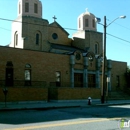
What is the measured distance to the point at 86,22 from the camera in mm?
49219

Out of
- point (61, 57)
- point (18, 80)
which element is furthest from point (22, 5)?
point (18, 80)

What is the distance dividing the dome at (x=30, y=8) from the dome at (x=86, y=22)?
10347mm

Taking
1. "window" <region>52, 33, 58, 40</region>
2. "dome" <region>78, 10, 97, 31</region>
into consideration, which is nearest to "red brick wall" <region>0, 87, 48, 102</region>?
"window" <region>52, 33, 58, 40</region>

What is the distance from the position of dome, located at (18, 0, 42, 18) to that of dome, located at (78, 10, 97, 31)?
33.9 ft

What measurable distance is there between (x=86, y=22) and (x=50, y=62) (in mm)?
18581

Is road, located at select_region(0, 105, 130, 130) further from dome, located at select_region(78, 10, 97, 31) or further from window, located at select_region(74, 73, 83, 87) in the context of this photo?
dome, located at select_region(78, 10, 97, 31)

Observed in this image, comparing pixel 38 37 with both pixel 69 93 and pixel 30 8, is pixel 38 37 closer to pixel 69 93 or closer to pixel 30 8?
pixel 30 8

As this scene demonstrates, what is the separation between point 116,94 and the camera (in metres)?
38.6

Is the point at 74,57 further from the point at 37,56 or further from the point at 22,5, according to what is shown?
the point at 22,5

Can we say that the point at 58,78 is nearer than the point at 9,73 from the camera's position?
No

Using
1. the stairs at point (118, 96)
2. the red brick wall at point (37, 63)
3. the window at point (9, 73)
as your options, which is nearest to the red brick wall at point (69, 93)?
the red brick wall at point (37, 63)

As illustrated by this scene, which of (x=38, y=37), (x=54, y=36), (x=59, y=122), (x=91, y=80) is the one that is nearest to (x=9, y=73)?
(x=38, y=37)

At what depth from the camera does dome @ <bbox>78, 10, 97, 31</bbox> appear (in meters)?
48.9

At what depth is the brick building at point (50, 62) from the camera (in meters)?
29.3
